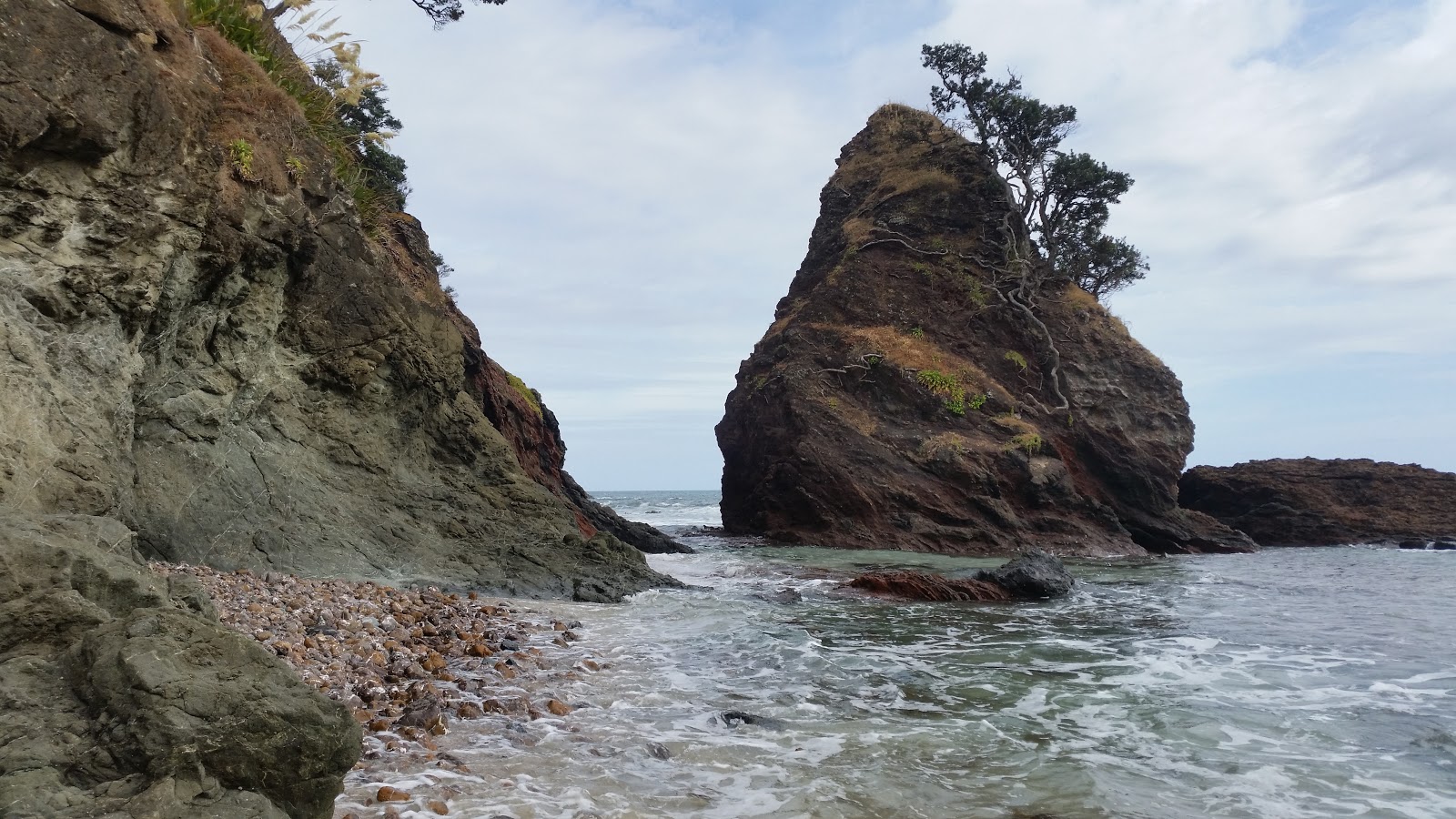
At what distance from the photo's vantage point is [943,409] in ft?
91.6

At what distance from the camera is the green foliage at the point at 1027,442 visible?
26766mm

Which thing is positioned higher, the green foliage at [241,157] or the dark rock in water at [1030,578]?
the green foliage at [241,157]

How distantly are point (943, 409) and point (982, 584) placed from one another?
1402 centimetres

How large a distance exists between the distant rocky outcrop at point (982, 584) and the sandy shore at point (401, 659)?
21.4ft

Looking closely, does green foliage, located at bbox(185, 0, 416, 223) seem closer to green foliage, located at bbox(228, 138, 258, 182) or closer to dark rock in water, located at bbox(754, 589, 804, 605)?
green foliage, located at bbox(228, 138, 258, 182)

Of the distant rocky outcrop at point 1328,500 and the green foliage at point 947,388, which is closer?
the green foliage at point 947,388

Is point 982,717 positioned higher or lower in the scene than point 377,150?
lower

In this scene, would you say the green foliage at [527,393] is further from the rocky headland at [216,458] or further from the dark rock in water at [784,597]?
the dark rock in water at [784,597]

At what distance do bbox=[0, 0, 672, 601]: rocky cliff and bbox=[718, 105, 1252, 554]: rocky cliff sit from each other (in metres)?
12.9

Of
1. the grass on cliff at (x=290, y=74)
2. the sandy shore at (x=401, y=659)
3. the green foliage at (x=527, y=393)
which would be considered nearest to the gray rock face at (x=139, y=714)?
the sandy shore at (x=401, y=659)

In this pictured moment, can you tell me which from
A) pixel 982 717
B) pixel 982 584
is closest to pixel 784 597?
pixel 982 584

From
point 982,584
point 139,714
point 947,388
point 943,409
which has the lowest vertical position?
point 982,584

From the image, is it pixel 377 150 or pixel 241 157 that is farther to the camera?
pixel 377 150

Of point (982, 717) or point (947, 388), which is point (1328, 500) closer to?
point (947, 388)
